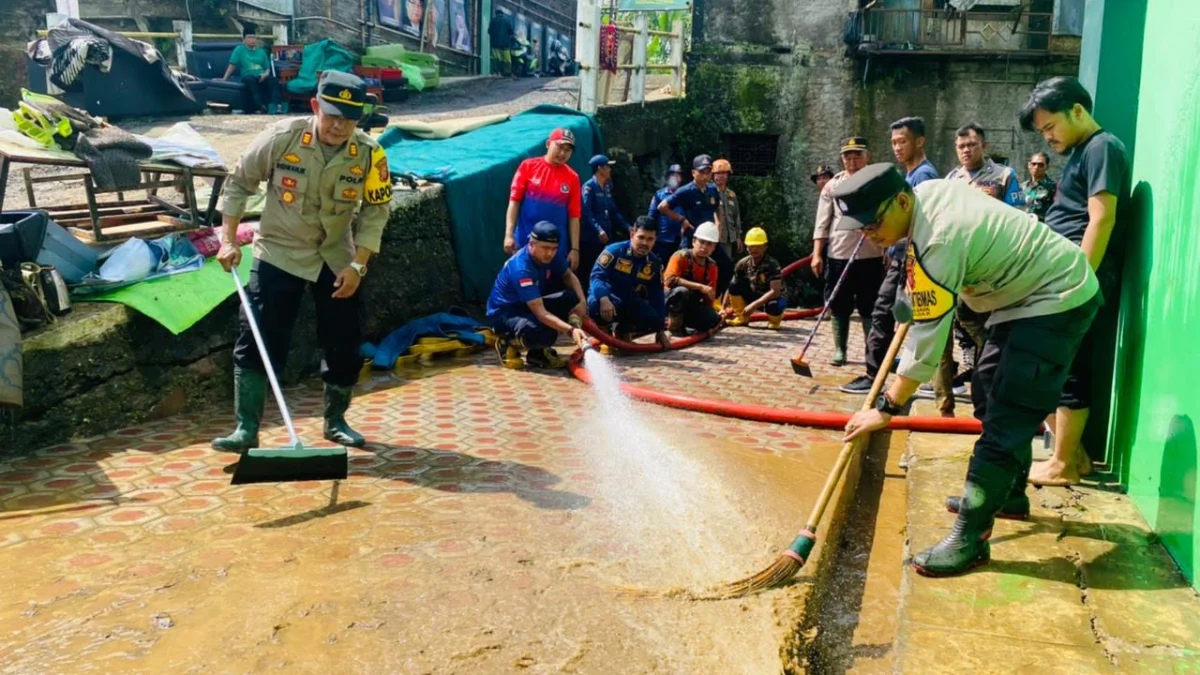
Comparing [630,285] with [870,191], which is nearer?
[870,191]

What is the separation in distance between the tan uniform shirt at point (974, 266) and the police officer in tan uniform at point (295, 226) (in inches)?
114

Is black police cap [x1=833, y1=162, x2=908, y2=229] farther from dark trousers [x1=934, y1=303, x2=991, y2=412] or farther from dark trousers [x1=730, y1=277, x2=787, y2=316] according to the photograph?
dark trousers [x1=730, y1=277, x2=787, y2=316]

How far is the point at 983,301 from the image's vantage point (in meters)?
3.70

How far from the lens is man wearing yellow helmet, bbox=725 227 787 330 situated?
35.0ft

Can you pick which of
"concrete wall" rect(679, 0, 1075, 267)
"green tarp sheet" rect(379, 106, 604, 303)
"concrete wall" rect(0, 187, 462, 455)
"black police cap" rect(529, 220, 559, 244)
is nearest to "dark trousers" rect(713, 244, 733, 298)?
"green tarp sheet" rect(379, 106, 604, 303)

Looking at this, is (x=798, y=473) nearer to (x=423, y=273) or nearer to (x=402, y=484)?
(x=402, y=484)

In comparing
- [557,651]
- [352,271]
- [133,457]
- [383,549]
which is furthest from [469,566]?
[133,457]

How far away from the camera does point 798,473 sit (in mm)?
5309

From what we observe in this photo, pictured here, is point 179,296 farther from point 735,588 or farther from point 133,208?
point 735,588

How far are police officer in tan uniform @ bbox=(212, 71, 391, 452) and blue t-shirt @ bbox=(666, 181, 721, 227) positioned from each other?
19.5 ft

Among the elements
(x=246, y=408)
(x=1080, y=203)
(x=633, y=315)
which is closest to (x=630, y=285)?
(x=633, y=315)

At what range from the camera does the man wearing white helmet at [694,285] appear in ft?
31.8

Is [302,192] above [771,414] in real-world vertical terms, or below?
above

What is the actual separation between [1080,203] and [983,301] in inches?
36.6
